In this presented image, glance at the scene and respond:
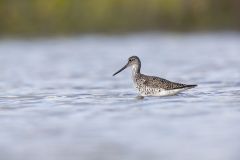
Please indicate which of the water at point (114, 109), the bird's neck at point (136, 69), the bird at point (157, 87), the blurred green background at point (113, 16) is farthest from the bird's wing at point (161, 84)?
the blurred green background at point (113, 16)

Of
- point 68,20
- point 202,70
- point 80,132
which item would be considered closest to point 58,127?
point 80,132

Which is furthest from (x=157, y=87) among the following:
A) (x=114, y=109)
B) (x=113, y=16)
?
(x=113, y=16)

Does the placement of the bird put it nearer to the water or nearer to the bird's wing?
the bird's wing

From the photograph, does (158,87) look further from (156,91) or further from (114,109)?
(114,109)

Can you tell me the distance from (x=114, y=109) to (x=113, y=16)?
22805mm

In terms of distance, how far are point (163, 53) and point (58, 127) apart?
15.7 metres

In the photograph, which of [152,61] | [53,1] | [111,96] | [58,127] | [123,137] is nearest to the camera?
[123,137]

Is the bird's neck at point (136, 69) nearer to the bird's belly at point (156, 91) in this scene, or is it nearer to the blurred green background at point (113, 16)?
the bird's belly at point (156, 91)

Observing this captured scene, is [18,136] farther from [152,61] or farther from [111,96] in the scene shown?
[152,61]

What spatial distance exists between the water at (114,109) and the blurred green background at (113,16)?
24.4 ft

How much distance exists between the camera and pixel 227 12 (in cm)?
3678

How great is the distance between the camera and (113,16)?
36.3 meters

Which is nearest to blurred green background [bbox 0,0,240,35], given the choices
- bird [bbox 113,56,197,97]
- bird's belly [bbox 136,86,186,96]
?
bird [bbox 113,56,197,97]

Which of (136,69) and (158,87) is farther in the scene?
(136,69)
